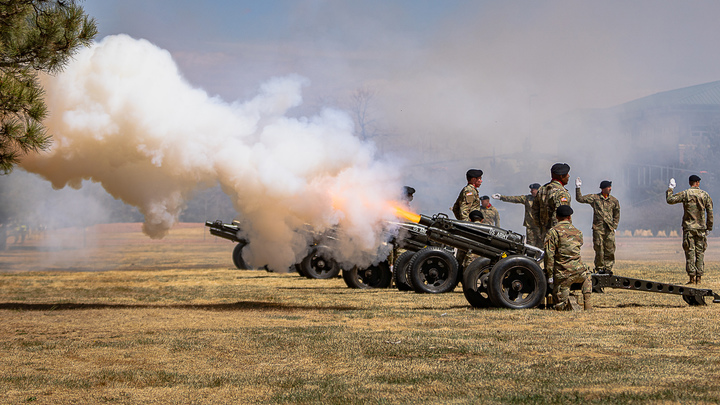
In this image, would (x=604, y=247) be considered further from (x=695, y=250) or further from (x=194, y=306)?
(x=194, y=306)

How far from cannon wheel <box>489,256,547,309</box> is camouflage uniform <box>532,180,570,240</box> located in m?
1.37

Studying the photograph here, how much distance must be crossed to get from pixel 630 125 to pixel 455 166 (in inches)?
563

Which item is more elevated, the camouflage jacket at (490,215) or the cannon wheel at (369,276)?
the camouflage jacket at (490,215)

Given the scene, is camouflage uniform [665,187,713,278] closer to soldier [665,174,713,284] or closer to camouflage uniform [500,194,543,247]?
soldier [665,174,713,284]

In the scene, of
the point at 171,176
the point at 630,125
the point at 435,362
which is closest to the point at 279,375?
the point at 435,362

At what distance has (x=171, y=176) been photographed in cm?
1354

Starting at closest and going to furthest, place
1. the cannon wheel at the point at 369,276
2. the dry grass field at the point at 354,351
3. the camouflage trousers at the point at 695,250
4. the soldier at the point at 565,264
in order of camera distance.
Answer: the dry grass field at the point at 354,351 → the soldier at the point at 565,264 → the camouflage trousers at the point at 695,250 → the cannon wheel at the point at 369,276

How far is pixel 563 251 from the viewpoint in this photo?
11680mm

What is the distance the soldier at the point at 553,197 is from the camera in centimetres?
1272

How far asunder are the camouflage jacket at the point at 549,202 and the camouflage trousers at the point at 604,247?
4.01 m

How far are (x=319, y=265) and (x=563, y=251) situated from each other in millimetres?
10062

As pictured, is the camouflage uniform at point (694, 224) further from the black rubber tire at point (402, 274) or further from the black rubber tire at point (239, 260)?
the black rubber tire at point (239, 260)

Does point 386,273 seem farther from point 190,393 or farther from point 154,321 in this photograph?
point 190,393

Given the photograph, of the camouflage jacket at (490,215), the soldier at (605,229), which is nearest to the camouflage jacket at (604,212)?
the soldier at (605,229)
